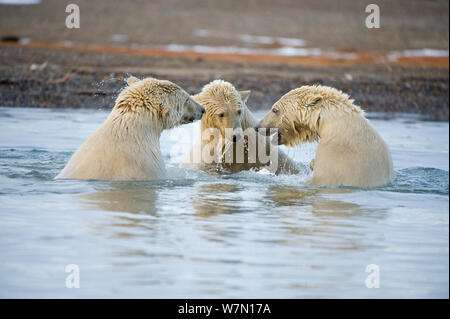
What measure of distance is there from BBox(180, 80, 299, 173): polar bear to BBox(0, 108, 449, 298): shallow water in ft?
0.96

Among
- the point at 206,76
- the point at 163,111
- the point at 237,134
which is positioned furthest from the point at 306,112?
the point at 206,76

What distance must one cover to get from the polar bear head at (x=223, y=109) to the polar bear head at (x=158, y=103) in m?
0.53

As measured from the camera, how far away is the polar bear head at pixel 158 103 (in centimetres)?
778

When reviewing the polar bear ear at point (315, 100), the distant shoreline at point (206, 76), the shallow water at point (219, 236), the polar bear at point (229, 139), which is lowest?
the shallow water at point (219, 236)

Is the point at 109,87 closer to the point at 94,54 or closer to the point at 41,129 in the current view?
the point at 41,129

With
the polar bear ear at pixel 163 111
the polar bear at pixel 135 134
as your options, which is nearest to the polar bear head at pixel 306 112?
the polar bear at pixel 135 134

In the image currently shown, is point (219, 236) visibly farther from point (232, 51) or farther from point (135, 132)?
point (232, 51)

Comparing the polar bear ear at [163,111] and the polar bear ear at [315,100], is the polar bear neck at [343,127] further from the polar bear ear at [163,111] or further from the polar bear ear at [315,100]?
the polar bear ear at [163,111]

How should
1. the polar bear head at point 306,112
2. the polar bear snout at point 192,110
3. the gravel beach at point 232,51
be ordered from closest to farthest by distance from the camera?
1. the polar bear head at point 306,112
2. the polar bear snout at point 192,110
3. the gravel beach at point 232,51

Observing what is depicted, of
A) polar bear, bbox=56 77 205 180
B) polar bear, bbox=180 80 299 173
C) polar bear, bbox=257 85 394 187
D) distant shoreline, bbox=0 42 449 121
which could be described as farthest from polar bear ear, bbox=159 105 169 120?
distant shoreline, bbox=0 42 449 121

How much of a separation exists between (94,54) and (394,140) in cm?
1497

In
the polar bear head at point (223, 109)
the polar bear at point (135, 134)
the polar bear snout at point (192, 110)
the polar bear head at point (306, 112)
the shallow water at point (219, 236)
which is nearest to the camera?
the shallow water at point (219, 236)

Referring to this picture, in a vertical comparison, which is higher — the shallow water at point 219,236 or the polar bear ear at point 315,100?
the polar bear ear at point 315,100
